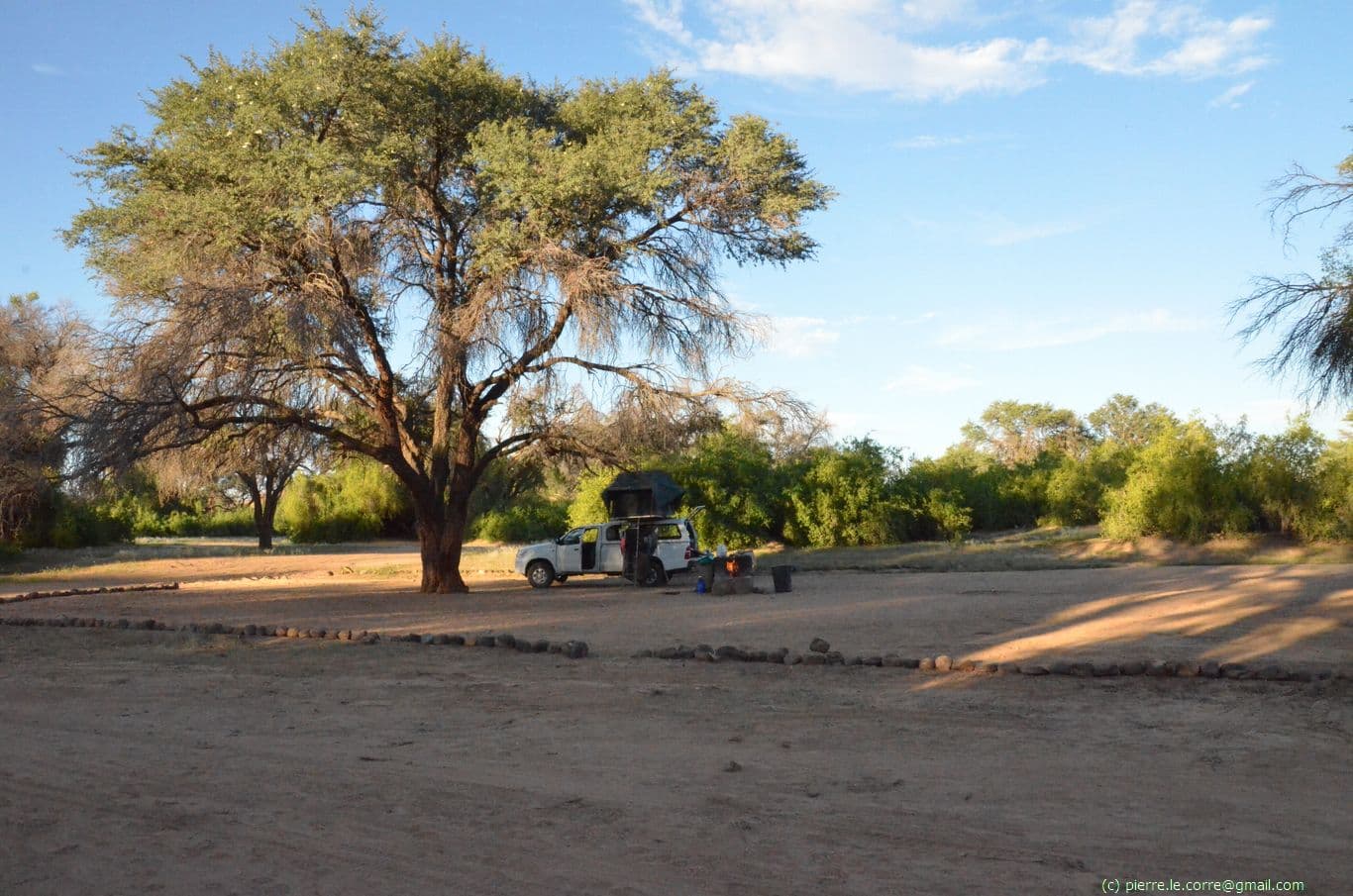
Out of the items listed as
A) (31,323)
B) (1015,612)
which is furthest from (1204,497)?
(31,323)

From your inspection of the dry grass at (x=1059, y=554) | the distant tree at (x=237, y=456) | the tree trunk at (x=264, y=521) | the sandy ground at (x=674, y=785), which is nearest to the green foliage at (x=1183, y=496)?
the dry grass at (x=1059, y=554)

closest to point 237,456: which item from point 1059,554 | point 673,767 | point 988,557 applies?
point 673,767

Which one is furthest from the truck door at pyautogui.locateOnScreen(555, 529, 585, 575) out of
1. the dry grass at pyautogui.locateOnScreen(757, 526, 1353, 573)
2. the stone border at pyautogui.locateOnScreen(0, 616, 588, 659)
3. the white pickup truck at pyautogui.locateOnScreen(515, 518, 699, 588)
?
the stone border at pyautogui.locateOnScreen(0, 616, 588, 659)

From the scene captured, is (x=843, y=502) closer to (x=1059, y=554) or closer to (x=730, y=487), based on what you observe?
(x=730, y=487)

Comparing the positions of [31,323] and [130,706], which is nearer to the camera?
[130,706]

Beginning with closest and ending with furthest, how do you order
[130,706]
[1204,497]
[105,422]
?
[130,706] < [105,422] < [1204,497]

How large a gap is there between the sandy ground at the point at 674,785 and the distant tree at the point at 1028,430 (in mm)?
72788

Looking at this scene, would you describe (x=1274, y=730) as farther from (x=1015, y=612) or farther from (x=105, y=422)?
(x=105, y=422)

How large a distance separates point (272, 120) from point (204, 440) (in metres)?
6.15

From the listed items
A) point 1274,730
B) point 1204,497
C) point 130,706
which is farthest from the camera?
point 1204,497

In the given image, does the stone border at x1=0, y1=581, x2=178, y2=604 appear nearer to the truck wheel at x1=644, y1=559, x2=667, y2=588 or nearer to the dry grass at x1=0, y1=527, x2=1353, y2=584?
the dry grass at x1=0, y1=527, x2=1353, y2=584

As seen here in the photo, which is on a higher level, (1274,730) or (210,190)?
(210,190)

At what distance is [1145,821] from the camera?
588 cm

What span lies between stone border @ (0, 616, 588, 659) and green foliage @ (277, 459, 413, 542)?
1687 inches
